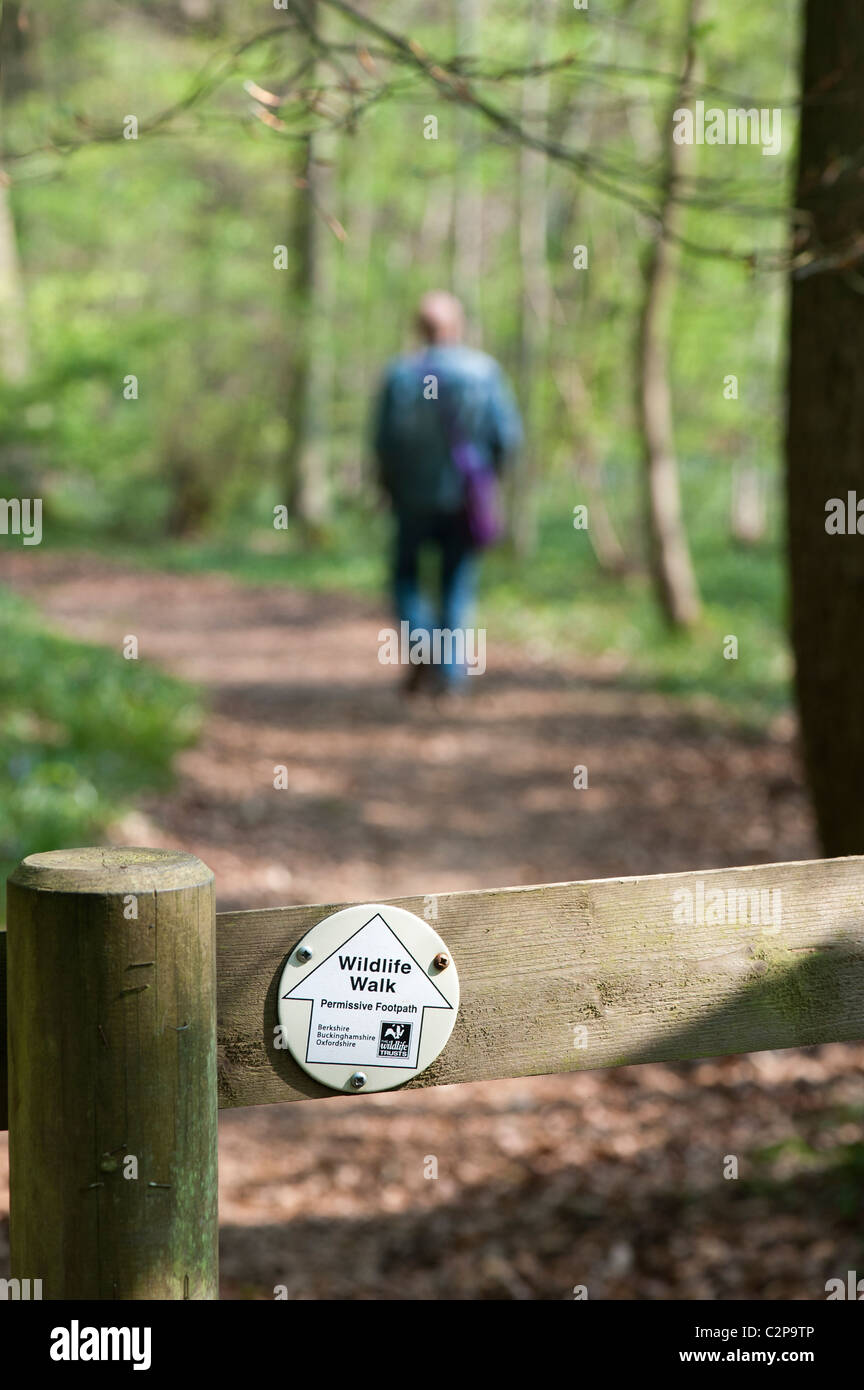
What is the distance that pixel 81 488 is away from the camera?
25562mm

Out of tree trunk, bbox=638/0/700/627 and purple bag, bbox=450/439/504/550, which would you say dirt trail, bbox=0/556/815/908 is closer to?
tree trunk, bbox=638/0/700/627

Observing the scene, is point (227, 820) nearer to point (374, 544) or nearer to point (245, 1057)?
point (245, 1057)

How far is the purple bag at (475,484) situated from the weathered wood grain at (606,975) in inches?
328

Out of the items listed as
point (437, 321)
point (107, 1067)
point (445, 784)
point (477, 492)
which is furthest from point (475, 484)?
point (107, 1067)

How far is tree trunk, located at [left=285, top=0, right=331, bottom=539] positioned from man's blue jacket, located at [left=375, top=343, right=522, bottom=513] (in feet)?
37.9

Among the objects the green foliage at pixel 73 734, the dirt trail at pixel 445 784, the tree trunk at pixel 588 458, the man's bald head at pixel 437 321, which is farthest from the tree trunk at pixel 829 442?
the tree trunk at pixel 588 458

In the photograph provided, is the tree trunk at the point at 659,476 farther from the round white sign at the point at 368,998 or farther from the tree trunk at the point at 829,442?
the round white sign at the point at 368,998

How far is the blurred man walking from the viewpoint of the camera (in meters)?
10.1

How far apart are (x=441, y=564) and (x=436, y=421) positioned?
109 cm

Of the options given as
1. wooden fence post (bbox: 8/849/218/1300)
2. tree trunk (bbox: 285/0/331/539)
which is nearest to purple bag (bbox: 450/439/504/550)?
wooden fence post (bbox: 8/849/218/1300)

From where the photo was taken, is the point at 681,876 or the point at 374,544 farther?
the point at 374,544

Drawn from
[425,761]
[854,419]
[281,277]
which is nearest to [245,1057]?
[854,419]

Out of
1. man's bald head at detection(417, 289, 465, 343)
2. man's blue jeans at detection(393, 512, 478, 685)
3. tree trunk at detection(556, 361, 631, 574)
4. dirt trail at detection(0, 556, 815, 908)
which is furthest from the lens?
tree trunk at detection(556, 361, 631, 574)

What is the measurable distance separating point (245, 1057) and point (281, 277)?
2401 cm
